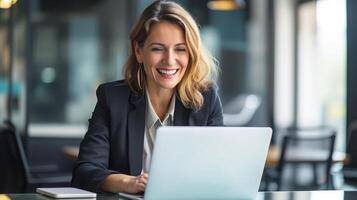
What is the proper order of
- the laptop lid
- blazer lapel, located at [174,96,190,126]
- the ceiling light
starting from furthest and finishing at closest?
the ceiling light
blazer lapel, located at [174,96,190,126]
the laptop lid

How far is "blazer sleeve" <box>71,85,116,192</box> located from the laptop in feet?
1.37

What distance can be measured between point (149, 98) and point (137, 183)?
59 centimetres

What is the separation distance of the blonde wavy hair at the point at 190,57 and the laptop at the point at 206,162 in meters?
0.60

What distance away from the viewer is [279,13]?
8.21 m

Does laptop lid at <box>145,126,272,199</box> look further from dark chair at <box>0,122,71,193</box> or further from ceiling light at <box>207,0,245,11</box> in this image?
ceiling light at <box>207,0,245,11</box>

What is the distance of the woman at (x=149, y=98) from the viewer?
2385 millimetres

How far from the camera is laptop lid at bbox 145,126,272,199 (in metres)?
1.79

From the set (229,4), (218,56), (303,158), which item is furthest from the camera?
(218,56)

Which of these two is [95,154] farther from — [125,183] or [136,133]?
[125,183]

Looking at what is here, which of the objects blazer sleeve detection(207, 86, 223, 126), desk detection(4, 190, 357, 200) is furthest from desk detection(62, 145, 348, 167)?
desk detection(4, 190, 357, 200)

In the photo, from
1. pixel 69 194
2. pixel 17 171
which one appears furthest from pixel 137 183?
pixel 17 171

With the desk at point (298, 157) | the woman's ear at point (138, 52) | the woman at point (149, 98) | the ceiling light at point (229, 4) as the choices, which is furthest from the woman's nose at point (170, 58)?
the ceiling light at point (229, 4)

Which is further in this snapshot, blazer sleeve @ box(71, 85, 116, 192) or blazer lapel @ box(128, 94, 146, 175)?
blazer lapel @ box(128, 94, 146, 175)

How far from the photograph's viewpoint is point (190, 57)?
8.00ft
